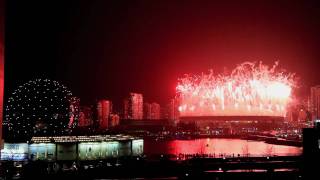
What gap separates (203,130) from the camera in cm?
5556

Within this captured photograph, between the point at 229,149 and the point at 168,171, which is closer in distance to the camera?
the point at 168,171

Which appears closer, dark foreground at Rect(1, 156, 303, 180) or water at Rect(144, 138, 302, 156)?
dark foreground at Rect(1, 156, 303, 180)

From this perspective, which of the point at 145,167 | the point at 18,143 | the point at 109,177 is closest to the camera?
the point at 109,177

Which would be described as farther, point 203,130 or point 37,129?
point 203,130

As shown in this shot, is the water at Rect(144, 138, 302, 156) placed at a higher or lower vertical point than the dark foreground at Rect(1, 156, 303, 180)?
lower

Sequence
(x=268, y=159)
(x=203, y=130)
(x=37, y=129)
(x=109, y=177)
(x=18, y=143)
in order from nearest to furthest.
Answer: (x=109, y=177), (x=268, y=159), (x=18, y=143), (x=37, y=129), (x=203, y=130)

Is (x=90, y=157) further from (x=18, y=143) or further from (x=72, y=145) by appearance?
(x=18, y=143)

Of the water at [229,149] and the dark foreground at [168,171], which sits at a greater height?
the dark foreground at [168,171]

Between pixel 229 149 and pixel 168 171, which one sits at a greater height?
pixel 168 171

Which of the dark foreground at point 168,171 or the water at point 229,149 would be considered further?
the water at point 229,149

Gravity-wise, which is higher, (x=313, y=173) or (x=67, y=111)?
(x=67, y=111)

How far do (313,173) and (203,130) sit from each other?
46.7m

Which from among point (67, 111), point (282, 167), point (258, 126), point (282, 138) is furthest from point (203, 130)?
point (282, 167)

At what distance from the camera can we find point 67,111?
22578 millimetres
